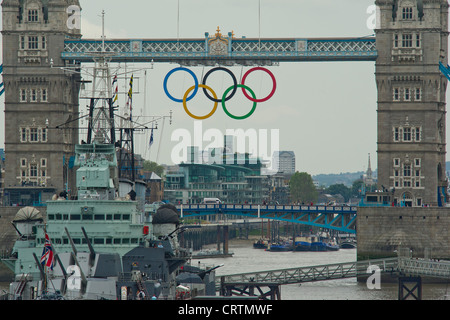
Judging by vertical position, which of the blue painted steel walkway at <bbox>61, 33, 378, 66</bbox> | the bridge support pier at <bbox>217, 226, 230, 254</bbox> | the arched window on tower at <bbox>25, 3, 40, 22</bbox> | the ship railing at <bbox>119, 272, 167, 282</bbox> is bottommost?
the bridge support pier at <bbox>217, 226, 230, 254</bbox>

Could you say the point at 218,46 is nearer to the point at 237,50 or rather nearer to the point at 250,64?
the point at 237,50

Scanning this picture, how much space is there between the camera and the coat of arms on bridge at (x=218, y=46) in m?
112

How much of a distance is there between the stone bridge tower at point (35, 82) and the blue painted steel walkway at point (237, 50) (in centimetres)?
249

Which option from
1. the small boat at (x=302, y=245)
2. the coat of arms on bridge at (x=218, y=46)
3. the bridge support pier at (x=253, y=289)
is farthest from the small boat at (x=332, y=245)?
the bridge support pier at (x=253, y=289)

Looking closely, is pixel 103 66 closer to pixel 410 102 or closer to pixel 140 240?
pixel 140 240

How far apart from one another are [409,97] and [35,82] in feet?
125

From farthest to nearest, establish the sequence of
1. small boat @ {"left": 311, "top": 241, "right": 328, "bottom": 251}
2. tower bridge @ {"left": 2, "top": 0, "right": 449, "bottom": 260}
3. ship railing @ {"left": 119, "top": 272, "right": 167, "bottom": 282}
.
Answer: small boat @ {"left": 311, "top": 241, "right": 328, "bottom": 251} < tower bridge @ {"left": 2, "top": 0, "right": 449, "bottom": 260} < ship railing @ {"left": 119, "top": 272, "right": 167, "bottom": 282}

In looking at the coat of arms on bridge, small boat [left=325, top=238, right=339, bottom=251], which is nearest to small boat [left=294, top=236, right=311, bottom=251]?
small boat [left=325, top=238, right=339, bottom=251]

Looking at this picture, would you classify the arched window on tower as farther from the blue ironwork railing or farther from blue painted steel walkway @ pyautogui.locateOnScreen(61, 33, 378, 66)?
the blue ironwork railing

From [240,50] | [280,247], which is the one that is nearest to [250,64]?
[240,50]

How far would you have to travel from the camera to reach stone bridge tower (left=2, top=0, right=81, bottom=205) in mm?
114875

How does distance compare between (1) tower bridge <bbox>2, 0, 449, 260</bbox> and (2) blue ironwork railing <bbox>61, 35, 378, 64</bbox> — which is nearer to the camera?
(1) tower bridge <bbox>2, 0, 449, 260</bbox>

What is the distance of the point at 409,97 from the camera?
110 meters
